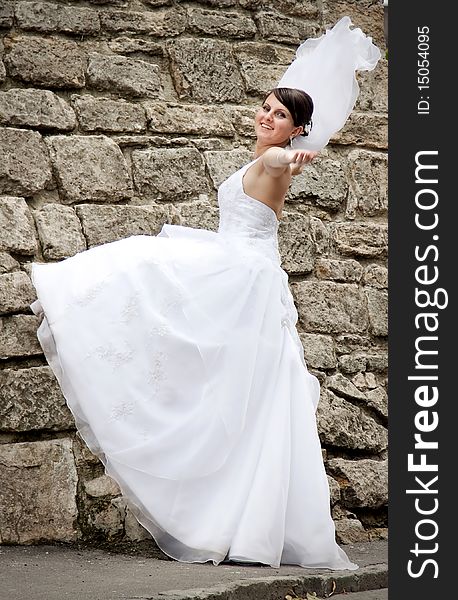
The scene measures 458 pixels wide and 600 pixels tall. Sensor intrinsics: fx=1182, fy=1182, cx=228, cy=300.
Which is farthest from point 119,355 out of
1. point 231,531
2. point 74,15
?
point 74,15

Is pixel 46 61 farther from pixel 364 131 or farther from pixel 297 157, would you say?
pixel 364 131

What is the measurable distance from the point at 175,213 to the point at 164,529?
1.76 m

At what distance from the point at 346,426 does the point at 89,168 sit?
1805 millimetres

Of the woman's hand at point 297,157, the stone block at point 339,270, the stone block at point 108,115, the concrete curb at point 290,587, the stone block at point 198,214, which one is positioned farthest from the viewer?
the stone block at point 339,270

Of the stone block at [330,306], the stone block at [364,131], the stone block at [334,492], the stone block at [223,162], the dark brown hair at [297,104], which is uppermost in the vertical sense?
the stone block at [364,131]

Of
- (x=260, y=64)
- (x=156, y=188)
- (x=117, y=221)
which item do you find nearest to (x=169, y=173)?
(x=156, y=188)

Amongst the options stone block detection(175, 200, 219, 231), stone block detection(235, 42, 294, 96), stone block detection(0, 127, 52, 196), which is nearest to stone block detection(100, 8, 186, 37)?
stone block detection(235, 42, 294, 96)

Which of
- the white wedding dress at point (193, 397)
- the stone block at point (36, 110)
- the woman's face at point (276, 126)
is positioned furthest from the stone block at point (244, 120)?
the white wedding dress at point (193, 397)

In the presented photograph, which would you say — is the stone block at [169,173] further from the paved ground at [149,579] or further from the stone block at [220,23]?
the paved ground at [149,579]

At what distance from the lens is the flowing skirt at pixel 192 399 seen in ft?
14.9

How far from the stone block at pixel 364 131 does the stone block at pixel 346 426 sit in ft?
4.58

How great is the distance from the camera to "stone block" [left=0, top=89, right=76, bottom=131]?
17.7 ft

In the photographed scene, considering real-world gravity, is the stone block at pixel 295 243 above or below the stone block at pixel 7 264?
above

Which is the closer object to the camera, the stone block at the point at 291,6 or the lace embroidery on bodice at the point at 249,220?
the lace embroidery on bodice at the point at 249,220
